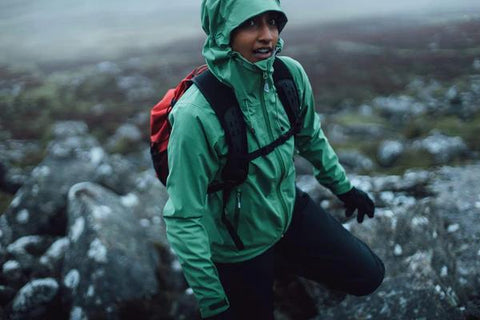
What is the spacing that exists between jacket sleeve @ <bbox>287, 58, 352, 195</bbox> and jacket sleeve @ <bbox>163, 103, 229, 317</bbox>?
1073mm

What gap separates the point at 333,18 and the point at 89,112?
3526 centimetres

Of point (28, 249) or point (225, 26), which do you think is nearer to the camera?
point (225, 26)

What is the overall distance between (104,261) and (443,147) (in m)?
7.43

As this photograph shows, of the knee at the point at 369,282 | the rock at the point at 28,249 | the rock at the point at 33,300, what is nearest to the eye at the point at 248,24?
the knee at the point at 369,282

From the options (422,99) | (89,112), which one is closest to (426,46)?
(422,99)

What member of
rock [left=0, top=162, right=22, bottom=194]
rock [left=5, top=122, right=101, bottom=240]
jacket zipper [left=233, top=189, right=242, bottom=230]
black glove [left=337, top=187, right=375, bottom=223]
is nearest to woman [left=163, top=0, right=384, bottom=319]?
jacket zipper [left=233, top=189, right=242, bottom=230]

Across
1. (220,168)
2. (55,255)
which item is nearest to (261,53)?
(220,168)

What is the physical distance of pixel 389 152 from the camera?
370 inches

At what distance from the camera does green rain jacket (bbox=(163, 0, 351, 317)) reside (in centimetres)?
270

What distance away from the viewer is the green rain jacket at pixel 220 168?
2695 millimetres

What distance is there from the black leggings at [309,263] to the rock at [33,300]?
8.92 feet

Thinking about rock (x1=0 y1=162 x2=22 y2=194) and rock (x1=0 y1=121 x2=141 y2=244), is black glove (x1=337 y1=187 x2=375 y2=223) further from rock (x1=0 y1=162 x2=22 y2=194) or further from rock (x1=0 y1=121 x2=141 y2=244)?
rock (x1=0 y1=162 x2=22 y2=194)

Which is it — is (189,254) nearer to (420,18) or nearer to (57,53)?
(420,18)

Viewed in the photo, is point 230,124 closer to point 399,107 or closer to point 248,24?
point 248,24
